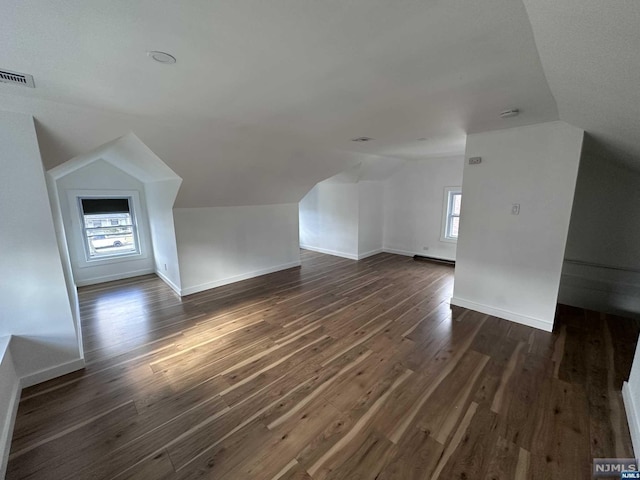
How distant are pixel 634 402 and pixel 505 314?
1.50 m

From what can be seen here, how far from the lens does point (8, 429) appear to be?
1753mm

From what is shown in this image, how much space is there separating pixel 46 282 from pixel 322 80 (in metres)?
2.82

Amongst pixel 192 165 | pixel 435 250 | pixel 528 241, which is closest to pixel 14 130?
pixel 192 165

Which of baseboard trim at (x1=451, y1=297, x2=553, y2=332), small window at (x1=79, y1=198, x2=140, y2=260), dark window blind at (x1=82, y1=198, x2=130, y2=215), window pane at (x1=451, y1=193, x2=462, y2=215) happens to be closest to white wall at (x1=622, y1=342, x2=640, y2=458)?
baseboard trim at (x1=451, y1=297, x2=553, y2=332)

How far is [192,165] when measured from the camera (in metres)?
3.33

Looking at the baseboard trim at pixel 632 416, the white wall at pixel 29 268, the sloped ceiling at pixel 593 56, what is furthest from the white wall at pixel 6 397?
the baseboard trim at pixel 632 416

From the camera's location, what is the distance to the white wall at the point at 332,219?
621cm

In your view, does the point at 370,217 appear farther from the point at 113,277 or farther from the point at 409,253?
the point at 113,277

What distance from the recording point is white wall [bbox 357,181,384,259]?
6.15m

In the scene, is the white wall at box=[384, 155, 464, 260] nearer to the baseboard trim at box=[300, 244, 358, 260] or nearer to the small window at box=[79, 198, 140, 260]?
the baseboard trim at box=[300, 244, 358, 260]

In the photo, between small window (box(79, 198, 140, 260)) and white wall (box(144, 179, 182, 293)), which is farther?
small window (box(79, 198, 140, 260))

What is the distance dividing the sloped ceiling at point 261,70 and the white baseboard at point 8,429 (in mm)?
2028

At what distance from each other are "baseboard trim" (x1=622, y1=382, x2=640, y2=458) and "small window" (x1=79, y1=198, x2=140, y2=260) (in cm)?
681

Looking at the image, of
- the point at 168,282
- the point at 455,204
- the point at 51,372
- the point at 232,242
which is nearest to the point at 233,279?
the point at 232,242
